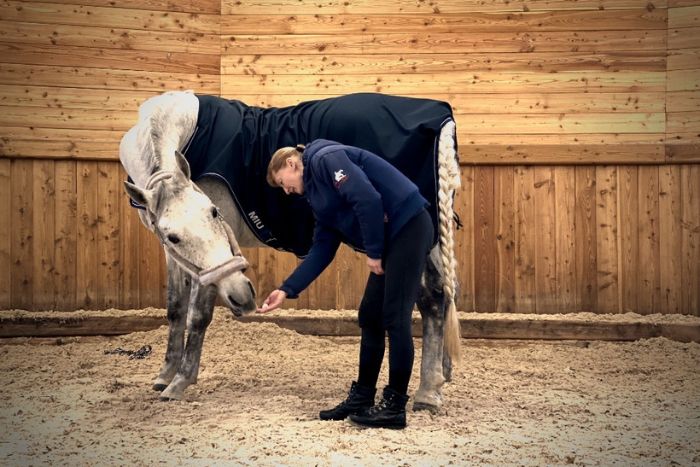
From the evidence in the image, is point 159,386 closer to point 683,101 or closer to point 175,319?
point 175,319

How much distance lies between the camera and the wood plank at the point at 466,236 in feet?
20.0

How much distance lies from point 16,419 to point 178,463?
111cm

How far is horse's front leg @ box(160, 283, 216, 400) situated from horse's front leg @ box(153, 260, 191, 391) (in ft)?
0.33

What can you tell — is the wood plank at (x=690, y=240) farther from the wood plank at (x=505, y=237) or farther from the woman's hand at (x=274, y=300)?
the woman's hand at (x=274, y=300)

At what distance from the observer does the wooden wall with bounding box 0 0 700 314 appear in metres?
6.00

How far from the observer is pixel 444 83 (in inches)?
240

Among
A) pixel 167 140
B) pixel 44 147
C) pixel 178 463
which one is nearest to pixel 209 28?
pixel 44 147

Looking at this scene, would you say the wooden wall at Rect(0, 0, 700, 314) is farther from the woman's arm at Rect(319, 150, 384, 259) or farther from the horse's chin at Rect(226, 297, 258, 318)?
the woman's arm at Rect(319, 150, 384, 259)

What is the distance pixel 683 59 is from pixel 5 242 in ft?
16.5

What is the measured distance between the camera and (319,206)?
333 cm

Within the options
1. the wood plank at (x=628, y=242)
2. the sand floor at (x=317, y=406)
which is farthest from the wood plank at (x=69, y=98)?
the wood plank at (x=628, y=242)

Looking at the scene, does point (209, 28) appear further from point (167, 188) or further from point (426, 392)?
point (426, 392)

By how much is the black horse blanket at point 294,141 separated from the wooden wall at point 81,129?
84.1 inches

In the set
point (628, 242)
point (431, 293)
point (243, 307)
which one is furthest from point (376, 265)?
point (628, 242)
